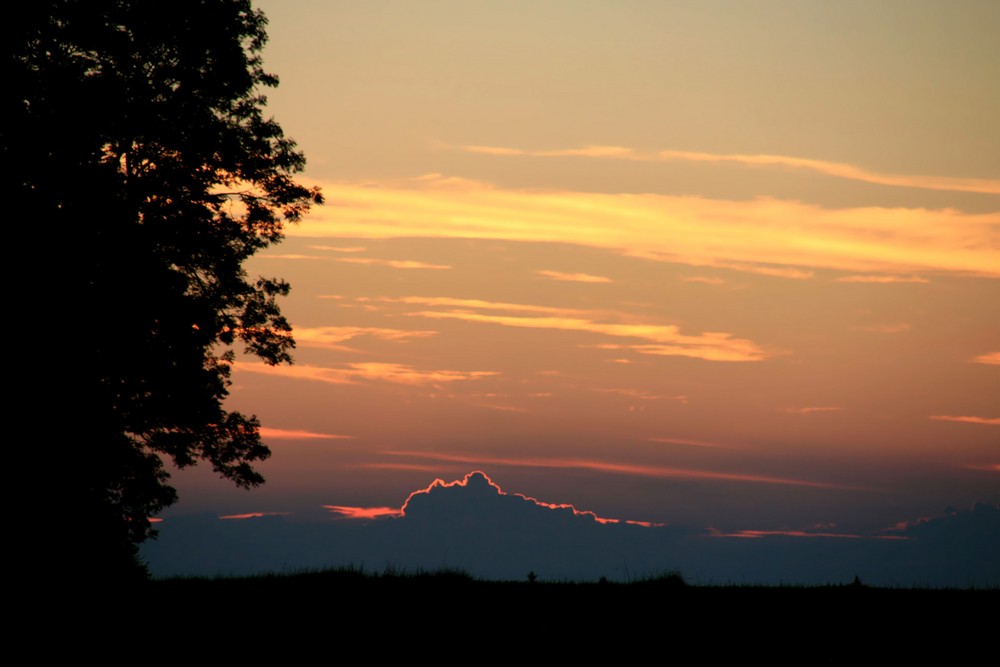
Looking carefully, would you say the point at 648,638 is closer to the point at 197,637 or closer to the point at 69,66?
the point at 197,637

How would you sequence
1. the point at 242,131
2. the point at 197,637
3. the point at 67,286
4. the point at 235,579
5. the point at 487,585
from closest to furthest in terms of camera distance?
the point at 197,637
the point at 487,585
the point at 235,579
the point at 67,286
the point at 242,131

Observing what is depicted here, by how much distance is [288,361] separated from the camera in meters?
33.1

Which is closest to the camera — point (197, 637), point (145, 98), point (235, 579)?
point (197, 637)

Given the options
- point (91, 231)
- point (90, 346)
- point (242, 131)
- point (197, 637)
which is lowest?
point (197, 637)

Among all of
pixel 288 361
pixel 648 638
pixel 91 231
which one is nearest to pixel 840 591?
pixel 648 638

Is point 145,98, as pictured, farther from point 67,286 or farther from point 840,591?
point 840,591

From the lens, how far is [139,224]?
29734 mm

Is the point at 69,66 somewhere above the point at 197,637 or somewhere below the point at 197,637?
above

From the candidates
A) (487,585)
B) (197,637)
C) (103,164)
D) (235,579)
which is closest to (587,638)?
(487,585)

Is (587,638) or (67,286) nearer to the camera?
(587,638)

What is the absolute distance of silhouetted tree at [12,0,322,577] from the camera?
2770cm

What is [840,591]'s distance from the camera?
21.4 meters

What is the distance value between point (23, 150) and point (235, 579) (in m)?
12.8

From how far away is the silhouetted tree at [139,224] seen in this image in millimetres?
27703
